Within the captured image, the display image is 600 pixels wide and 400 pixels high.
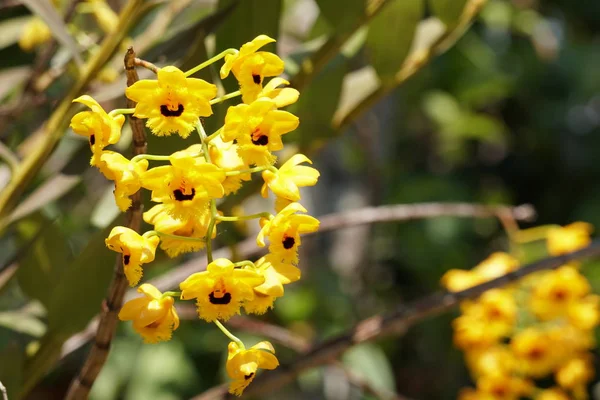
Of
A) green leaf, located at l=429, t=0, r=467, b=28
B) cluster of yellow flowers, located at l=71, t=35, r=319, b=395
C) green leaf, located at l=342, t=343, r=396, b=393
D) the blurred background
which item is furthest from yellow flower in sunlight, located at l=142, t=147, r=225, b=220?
green leaf, located at l=342, t=343, r=396, b=393

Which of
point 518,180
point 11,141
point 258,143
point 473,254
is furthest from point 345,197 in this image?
point 258,143

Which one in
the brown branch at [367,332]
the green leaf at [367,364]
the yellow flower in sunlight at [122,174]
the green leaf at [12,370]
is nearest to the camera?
the yellow flower in sunlight at [122,174]

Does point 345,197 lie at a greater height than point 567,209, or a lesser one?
lesser

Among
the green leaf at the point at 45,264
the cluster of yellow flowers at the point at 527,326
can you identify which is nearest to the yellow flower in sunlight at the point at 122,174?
the green leaf at the point at 45,264

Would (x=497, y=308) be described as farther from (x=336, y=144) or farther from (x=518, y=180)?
Answer: (x=518, y=180)

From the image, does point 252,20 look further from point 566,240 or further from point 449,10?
point 566,240

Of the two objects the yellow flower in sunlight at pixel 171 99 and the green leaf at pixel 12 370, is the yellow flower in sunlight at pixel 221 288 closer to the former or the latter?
the yellow flower in sunlight at pixel 171 99

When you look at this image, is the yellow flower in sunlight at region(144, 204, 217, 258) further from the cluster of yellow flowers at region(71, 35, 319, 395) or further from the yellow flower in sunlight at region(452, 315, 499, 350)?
the yellow flower in sunlight at region(452, 315, 499, 350)
